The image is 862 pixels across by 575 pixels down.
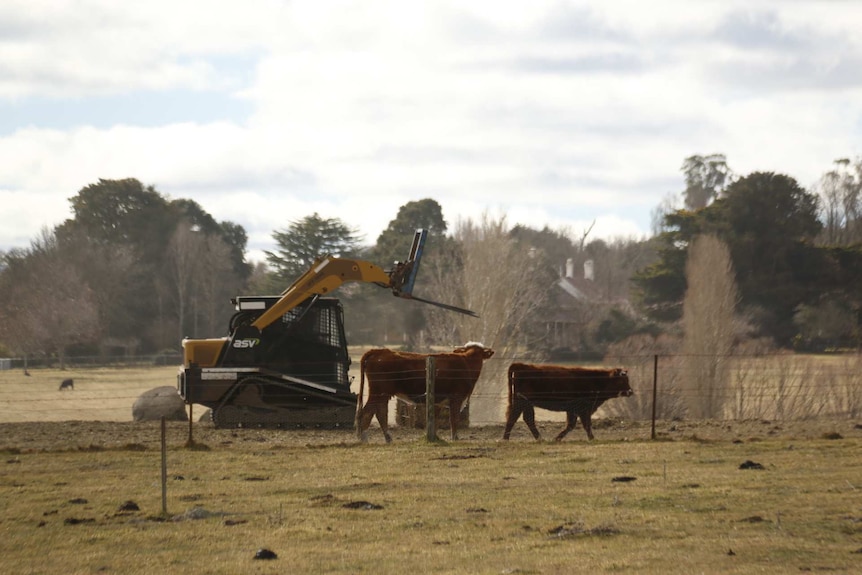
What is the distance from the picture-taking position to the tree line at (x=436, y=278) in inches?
2093

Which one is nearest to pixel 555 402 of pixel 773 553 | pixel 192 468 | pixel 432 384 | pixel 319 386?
pixel 432 384

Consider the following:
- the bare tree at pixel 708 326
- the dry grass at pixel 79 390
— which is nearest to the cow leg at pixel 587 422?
the bare tree at pixel 708 326

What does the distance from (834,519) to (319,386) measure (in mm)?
12064

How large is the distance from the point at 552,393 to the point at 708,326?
2649 centimetres

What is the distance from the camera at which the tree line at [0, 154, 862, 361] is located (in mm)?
53156

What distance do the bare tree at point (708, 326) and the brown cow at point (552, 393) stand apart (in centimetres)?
1680

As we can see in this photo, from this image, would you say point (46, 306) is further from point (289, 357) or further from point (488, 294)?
point (289, 357)

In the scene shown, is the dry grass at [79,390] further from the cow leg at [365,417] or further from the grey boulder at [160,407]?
the cow leg at [365,417]

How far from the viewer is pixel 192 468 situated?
50.0ft

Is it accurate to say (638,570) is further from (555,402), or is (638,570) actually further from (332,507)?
(555,402)

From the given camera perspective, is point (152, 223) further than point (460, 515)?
Yes

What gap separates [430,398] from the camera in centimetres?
1841

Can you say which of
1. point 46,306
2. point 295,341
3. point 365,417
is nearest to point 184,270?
point 46,306

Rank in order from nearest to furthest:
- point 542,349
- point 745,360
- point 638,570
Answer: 1. point 638,570
2. point 745,360
3. point 542,349
